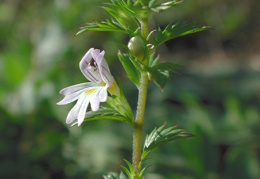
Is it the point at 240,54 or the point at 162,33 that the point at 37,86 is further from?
the point at 240,54

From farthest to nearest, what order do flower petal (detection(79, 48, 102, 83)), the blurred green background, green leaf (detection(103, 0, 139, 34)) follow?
1. the blurred green background
2. flower petal (detection(79, 48, 102, 83))
3. green leaf (detection(103, 0, 139, 34))

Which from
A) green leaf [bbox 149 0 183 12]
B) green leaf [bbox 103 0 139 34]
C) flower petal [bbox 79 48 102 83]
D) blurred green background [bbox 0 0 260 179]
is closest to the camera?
green leaf [bbox 149 0 183 12]

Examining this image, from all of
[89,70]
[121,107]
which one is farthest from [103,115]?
[89,70]

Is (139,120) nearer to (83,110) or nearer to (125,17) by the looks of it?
(83,110)

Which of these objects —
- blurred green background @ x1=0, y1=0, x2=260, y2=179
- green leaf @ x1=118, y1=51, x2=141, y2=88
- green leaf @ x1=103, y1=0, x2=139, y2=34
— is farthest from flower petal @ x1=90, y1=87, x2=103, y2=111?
blurred green background @ x1=0, y1=0, x2=260, y2=179

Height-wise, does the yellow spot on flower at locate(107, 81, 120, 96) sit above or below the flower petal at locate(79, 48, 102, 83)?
below

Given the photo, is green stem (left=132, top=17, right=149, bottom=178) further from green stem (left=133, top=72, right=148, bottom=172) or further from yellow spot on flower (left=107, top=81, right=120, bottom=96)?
yellow spot on flower (left=107, top=81, right=120, bottom=96)

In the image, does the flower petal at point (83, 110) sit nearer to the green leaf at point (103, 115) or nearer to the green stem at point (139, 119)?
the green leaf at point (103, 115)
